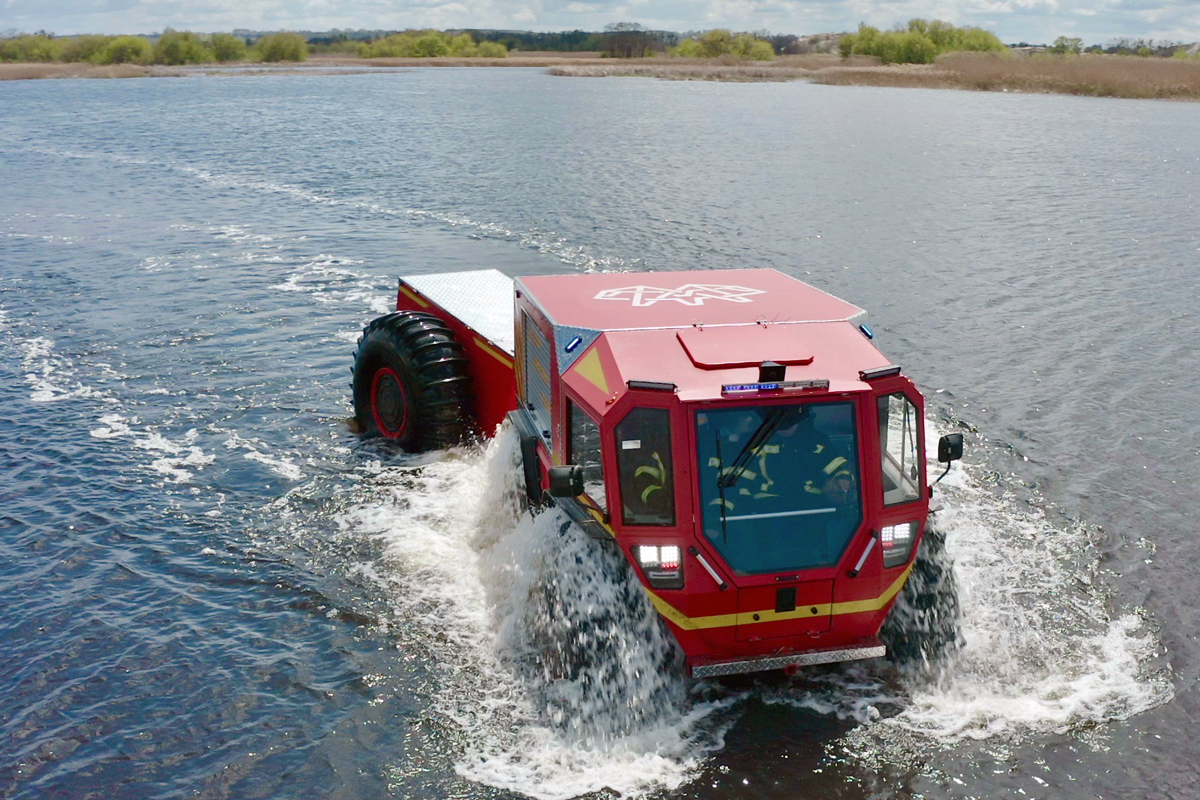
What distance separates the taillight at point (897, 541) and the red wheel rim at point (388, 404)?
679 centimetres

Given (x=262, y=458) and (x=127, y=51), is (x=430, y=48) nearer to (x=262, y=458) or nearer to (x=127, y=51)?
(x=127, y=51)

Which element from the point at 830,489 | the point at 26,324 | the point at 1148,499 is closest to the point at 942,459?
the point at 830,489

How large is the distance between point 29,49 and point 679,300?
423ft

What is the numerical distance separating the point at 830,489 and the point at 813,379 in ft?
2.69

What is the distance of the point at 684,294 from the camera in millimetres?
9719

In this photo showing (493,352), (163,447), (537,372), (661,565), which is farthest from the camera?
(163,447)

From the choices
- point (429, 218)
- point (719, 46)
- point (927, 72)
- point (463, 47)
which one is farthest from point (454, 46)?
point (429, 218)

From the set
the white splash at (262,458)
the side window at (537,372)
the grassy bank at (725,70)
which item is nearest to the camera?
the side window at (537,372)

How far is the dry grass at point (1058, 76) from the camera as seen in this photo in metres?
57.4

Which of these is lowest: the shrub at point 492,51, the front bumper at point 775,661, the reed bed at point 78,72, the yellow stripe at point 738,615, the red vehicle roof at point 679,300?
the front bumper at point 775,661

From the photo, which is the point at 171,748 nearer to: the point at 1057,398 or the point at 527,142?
the point at 1057,398

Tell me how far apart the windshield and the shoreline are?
58.3 metres

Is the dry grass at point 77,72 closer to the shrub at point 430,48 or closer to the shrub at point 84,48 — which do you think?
the shrub at point 84,48

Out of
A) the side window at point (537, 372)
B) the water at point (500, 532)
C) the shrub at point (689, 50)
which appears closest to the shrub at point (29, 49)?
the shrub at point (689, 50)
